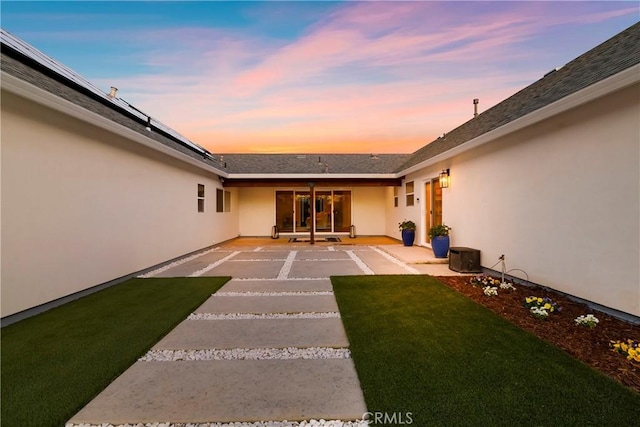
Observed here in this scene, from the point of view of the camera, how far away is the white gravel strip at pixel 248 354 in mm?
2561

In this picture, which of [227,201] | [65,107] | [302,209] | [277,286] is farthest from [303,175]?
[65,107]

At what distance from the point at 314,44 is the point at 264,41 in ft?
4.55

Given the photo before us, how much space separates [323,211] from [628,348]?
39.9 ft

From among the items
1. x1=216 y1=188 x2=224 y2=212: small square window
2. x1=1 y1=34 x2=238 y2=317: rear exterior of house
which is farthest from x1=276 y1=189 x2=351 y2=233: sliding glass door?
x1=1 y1=34 x2=238 y2=317: rear exterior of house

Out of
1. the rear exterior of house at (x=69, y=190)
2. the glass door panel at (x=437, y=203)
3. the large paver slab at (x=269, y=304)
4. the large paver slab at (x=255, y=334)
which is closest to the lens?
the large paver slab at (x=255, y=334)

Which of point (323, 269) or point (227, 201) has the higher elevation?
point (227, 201)

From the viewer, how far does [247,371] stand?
2330 millimetres

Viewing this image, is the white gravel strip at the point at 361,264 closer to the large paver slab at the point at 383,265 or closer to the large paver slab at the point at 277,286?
the large paver slab at the point at 383,265

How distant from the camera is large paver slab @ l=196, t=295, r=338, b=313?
383 centimetres

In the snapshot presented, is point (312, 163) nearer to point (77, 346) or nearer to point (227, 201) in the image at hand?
point (227, 201)

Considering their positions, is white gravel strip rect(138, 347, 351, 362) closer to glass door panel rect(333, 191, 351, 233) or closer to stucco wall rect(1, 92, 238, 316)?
stucco wall rect(1, 92, 238, 316)

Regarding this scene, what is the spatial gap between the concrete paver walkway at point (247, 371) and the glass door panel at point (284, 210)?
29.7 feet

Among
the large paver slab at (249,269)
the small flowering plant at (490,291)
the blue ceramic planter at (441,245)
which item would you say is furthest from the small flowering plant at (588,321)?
the large paver slab at (249,269)

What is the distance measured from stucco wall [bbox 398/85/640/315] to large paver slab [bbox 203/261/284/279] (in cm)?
462
